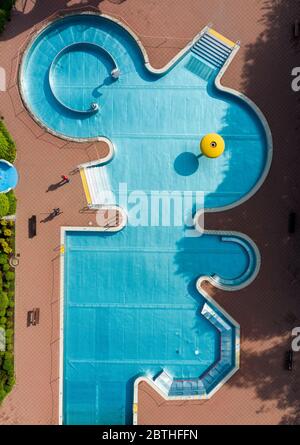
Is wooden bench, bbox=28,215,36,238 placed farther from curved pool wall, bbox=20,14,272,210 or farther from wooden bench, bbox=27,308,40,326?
curved pool wall, bbox=20,14,272,210

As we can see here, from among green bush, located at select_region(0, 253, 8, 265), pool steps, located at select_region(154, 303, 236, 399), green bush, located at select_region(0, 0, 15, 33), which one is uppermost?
green bush, located at select_region(0, 0, 15, 33)

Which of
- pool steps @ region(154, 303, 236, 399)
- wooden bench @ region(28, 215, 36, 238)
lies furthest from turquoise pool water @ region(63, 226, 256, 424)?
wooden bench @ region(28, 215, 36, 238)

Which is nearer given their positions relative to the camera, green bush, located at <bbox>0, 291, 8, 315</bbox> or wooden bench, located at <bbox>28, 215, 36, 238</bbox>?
green bush, located at <bbox>0, 291, 8, 315</bbox>

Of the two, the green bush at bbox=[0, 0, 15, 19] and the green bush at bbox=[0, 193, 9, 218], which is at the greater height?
the green bush at bbox=[0, 0, 15, 19]

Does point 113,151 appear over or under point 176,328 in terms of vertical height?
over

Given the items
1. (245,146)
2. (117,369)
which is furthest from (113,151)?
(117,369)

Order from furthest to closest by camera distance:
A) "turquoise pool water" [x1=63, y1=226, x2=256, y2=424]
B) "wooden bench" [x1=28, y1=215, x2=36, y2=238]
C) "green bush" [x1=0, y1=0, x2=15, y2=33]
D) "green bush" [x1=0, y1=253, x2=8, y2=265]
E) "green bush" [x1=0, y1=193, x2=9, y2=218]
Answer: "turquoise pool water" [x1=63, y1=226, x2=256, y2=424] < "wooden bench" [x1=28, y1=215, x2=36, y2=238] < "green bush" [x1=0, y1=253, x2=8, y2=265] < "green bush" [x1=0, y1=0, x2=15, y2=33] < "green bush" [x1=0, y1=193, x2=9, y2=218]

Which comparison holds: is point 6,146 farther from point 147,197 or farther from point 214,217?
point 214,217
